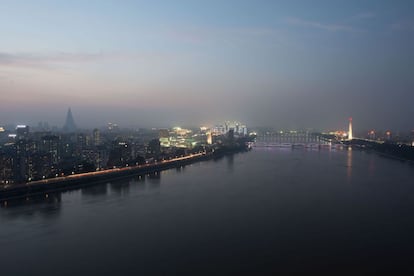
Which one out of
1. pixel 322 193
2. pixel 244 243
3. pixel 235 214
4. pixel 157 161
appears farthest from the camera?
pixel 157 161

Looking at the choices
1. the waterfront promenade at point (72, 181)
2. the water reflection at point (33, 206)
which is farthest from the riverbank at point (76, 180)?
the water reflection at point (33, 206)

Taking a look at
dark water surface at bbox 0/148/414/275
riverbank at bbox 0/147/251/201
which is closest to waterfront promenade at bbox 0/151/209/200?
riverbank at bbox 0/147/251/201

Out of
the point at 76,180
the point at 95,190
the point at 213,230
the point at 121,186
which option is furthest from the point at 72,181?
the point at 213,230

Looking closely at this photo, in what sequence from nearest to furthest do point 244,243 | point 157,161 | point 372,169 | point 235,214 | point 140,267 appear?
point 140,267 < point 244,243 < point 235,214 < point 372,169 < point 157,161

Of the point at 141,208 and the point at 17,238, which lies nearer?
the point at 17,238

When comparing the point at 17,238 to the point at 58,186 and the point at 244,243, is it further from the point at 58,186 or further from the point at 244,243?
the point at 58,186

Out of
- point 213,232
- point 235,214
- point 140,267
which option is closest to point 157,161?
point 235,214

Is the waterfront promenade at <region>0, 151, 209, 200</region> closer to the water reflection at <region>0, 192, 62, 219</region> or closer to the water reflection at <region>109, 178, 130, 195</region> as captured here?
the water reflection at <region>0, 192, 62, 219</region>

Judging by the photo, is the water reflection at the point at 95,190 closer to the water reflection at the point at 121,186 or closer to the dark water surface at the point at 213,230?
the dark water surface at the point at 213,230
